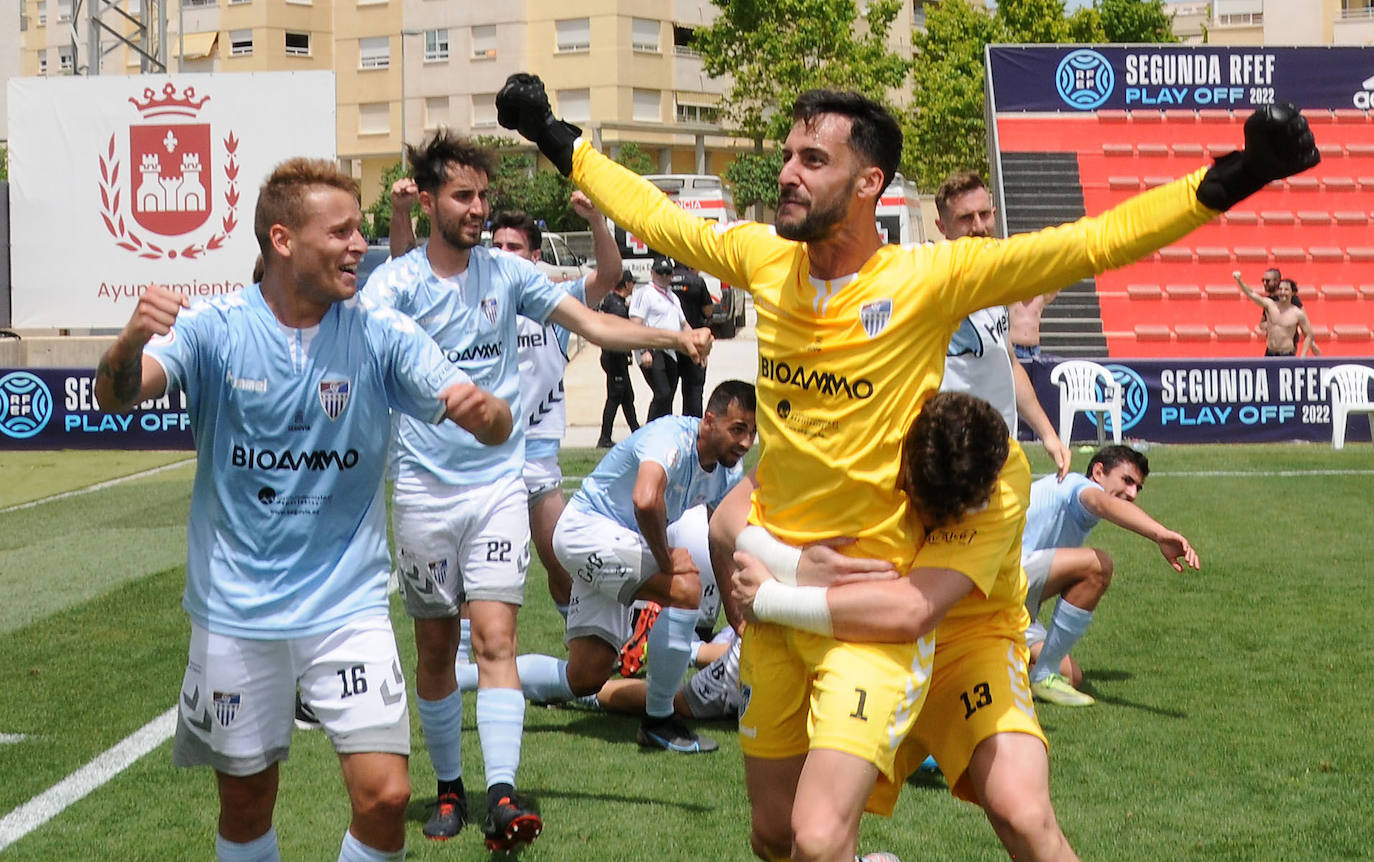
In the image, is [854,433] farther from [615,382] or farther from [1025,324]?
[615,382]

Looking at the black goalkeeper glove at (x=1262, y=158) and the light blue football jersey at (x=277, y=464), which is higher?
the black goalkeeper glove at (x=1262, y=158)

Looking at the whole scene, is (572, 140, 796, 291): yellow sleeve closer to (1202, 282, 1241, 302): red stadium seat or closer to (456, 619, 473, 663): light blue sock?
(456, 619, 473, 663): light blue sock

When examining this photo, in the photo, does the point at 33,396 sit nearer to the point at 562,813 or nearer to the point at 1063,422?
the point at 1063,422

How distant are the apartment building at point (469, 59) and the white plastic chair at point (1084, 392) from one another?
51911 millimetres

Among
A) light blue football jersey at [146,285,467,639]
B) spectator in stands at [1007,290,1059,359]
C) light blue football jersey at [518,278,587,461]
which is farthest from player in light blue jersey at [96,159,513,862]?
spectator in stands at [1007,290,1059,359]

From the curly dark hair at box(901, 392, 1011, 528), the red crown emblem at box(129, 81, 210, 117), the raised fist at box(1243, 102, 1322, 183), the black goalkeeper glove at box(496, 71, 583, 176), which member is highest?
the red crown emblem at box(129, 81, 210, 117)

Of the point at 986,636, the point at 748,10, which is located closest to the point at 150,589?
the point at 986,636

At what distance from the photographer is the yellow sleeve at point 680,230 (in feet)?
15.9

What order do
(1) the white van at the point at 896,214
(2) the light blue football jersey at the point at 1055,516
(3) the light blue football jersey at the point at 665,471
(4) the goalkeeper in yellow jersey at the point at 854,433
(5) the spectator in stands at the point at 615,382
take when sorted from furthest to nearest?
(1) the white van at the point at 896,214 < (5) the spectator in stands at the point at 615,382 < (2) the light blue football jersey at the point at 1055,516 < (3) the light blue football jersey at the point at 665,471 < (4) the goalkeeper in yellow jersey at the point at 854,433

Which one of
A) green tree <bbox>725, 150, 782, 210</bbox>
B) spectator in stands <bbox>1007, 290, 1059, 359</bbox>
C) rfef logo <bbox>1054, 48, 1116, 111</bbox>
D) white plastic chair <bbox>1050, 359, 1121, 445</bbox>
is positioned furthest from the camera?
green tree <bbox>725, 150, 782, 210</bbox>

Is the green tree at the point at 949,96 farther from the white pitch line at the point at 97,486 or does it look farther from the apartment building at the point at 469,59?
the white pitch line at the point at 97,486

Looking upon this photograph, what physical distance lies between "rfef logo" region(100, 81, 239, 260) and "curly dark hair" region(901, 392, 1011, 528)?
20.9 m

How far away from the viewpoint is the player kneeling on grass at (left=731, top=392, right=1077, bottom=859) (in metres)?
4.32

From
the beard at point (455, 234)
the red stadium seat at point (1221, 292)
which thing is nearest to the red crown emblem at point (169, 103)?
the red stadium seat at point (1221, 292)
